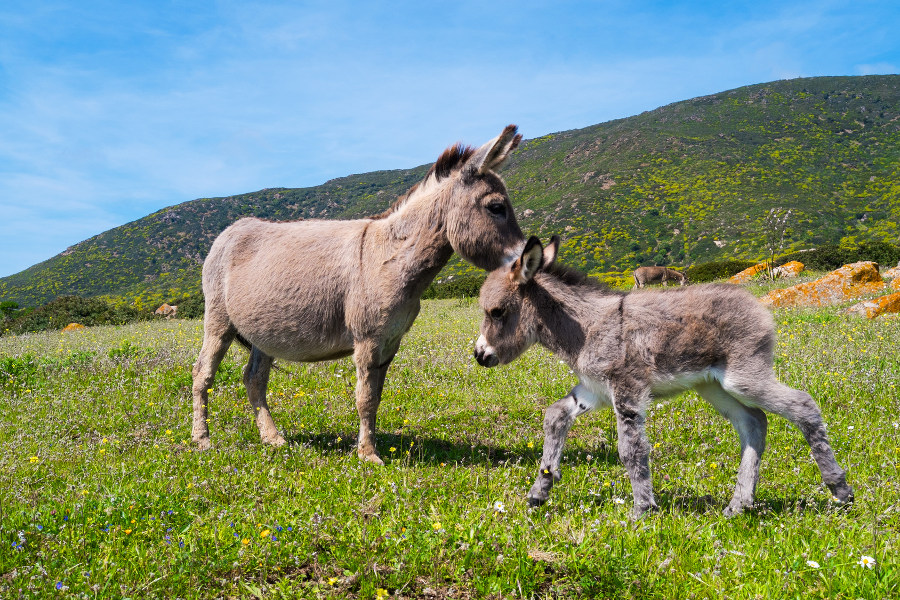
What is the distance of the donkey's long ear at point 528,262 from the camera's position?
4.64 meters

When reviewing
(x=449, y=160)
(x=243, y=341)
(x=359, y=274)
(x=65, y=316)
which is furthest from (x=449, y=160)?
(x=65, y=316)

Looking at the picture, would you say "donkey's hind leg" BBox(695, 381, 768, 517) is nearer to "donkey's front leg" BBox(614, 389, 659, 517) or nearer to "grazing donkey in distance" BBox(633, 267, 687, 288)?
"donkey's front leg" BBox(614, 389, 659, 517)

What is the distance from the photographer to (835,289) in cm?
1716

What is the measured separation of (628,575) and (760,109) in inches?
5027

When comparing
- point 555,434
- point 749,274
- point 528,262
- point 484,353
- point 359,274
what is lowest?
point 749,274

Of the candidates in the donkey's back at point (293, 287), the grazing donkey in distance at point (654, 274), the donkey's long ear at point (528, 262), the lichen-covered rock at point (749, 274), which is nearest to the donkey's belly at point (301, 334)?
the donkey's back at point (293, 287)

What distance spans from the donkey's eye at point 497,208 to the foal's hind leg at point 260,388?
146 inches

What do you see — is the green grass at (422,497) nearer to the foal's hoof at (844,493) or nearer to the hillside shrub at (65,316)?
the foal's hoof at (844,493)

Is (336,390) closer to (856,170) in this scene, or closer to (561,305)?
(561,305)

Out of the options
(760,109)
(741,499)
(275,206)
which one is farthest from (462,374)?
(760,109)

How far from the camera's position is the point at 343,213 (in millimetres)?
101312

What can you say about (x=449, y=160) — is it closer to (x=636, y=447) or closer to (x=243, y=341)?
(x=636, y=447)

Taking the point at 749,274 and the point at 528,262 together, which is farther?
the point at 749,274

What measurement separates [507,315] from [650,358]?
4.40 ft
